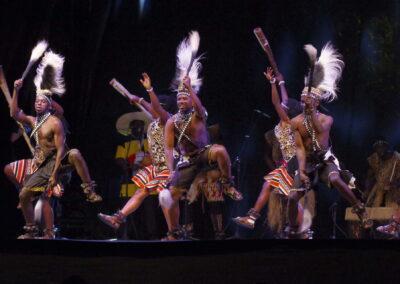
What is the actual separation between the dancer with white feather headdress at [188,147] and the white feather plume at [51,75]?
5.26 ft

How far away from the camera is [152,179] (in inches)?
277

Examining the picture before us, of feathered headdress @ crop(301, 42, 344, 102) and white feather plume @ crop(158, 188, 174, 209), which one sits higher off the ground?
feathered headdress @ crop(301, 42, 344, 102)

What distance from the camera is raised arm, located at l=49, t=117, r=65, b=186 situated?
6965mm

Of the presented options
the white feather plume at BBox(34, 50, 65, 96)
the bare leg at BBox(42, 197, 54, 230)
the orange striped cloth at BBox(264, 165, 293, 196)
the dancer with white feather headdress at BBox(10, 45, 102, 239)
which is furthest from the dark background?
the orange striped cloth at BBox(264, 165, 293, 196)

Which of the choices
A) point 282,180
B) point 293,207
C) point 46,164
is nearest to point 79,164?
point 46,164

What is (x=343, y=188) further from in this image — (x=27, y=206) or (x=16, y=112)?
(x=16, y=112)

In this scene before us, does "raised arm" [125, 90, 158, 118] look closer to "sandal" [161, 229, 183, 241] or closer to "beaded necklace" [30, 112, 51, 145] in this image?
"beaded necklace" [30, 112, 51, 145]

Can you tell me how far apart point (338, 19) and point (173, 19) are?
2478 millimetres

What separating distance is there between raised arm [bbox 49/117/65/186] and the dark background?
216cm

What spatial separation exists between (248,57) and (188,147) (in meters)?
3.23

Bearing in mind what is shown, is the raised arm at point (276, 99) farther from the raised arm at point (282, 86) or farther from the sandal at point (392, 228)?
the sandal at point (392, 228)

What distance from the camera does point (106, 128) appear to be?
1008 centimetres

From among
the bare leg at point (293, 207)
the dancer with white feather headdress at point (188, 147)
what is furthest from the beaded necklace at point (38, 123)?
the bare leg at point (293, 207)

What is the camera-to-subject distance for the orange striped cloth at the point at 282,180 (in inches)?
277
